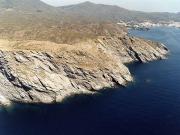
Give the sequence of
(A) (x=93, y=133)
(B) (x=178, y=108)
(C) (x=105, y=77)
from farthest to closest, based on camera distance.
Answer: (C) (x=105, y=77) < (B) (x=178, y=108) < (A) (x=93, y=133)

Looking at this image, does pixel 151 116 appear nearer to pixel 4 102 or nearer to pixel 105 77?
pixel 105 77

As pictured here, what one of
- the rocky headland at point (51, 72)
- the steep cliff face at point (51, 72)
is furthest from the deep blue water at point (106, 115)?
the rocky headland at point (51, 72)

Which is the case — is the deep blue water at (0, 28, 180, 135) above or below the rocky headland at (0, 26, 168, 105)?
below

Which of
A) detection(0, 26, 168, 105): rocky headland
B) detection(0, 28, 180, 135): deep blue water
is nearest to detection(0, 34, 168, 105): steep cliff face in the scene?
detection(0, 26, 168, 105): rocky headland

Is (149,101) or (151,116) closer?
(151,116)

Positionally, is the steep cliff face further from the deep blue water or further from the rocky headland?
the deep blue water

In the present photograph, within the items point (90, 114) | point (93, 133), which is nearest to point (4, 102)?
point (90, 114)

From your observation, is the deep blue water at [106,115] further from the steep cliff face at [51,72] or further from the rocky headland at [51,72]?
the rocky headland at [51,72]
